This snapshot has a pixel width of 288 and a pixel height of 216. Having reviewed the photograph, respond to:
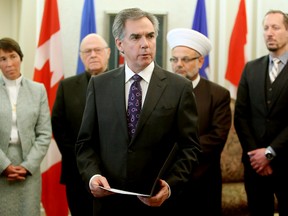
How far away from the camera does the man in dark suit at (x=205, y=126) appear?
3098mm

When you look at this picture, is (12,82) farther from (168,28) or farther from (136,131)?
(168,28)

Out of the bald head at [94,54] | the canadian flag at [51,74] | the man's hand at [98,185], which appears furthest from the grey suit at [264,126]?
the canadian flag at [51,74]

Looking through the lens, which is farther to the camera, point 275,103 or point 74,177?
point 74,177

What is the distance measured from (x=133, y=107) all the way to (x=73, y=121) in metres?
1.52

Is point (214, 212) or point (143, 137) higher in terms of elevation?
point (143, 137)

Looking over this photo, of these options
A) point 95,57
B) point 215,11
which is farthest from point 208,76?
point 95,57

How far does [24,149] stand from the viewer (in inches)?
128

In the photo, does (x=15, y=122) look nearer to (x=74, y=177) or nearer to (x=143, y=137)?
(x=74, y=177)

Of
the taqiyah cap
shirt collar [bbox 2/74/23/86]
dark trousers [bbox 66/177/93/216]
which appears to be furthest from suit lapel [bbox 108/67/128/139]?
dark trousers [bbox 66/177/93/216]

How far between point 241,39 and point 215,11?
0.43 metres

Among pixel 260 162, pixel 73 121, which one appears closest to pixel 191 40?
pixel 260 162

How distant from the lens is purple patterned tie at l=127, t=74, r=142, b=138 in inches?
81.8

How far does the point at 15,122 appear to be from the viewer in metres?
3.26

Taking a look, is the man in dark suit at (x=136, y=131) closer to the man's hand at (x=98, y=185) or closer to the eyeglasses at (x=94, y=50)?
the man's hand at (x=98, y=185)
